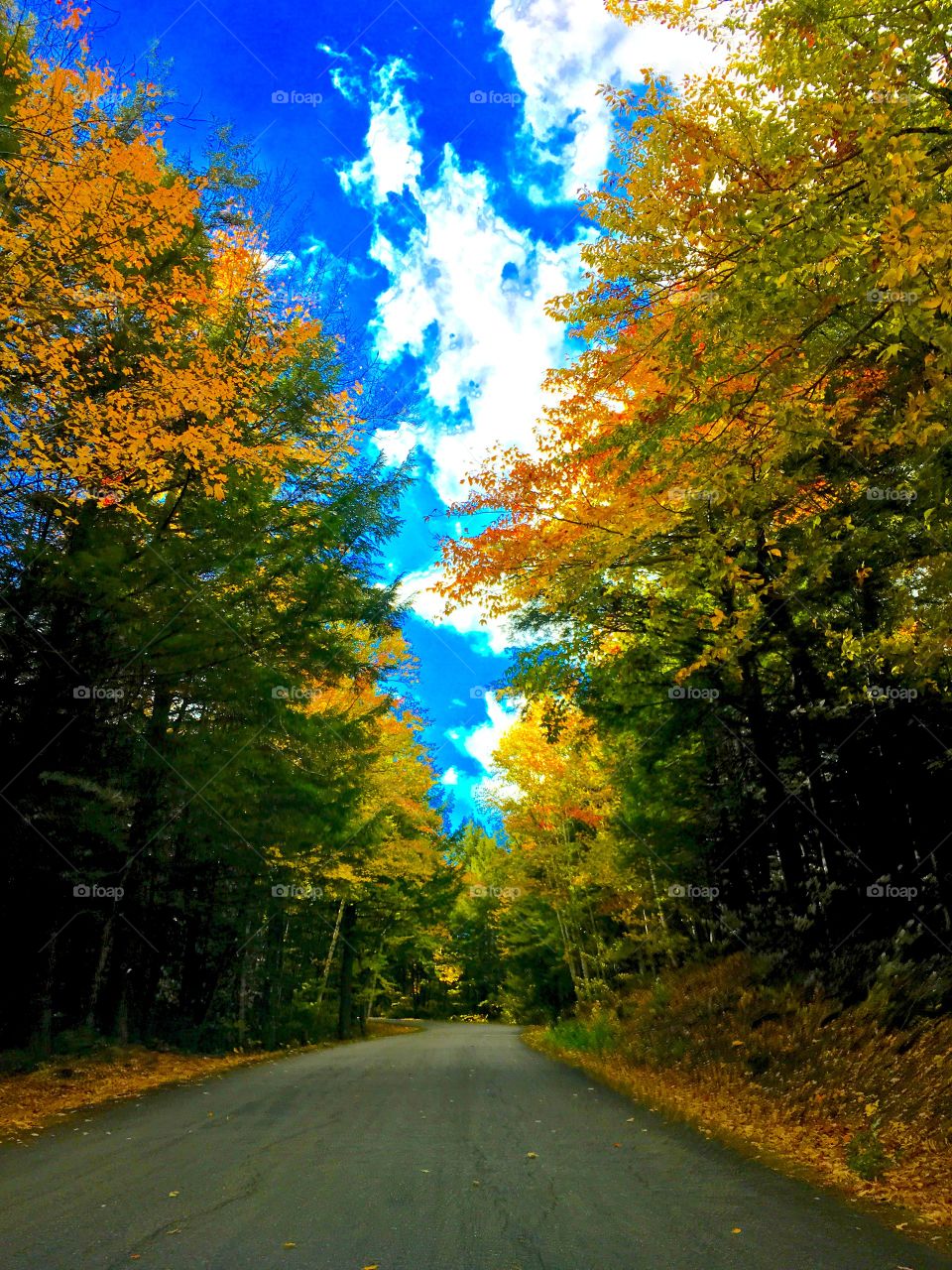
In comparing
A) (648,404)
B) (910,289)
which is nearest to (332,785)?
(648,404)

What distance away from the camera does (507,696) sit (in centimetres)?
1280

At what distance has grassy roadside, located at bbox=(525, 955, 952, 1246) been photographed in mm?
5465

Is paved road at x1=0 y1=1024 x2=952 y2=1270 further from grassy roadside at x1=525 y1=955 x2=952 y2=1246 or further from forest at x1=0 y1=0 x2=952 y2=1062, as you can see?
forest at x1=0 y1=0 x2=952 y2=1062

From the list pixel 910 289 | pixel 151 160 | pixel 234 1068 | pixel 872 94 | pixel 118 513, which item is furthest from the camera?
pixel 234 1068

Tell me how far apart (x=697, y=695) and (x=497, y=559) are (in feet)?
13.8

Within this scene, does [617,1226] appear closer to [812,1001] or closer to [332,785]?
[812,1001]

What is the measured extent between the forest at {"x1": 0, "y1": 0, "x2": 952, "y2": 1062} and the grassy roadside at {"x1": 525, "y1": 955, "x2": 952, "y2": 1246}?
66cm

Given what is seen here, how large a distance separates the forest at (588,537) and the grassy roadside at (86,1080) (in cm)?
58

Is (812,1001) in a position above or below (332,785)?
below

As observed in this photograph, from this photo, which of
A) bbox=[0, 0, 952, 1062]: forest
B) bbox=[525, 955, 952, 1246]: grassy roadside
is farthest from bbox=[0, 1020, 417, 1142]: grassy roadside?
bbox=[525, 955, 952, 1246]: grassy roadside

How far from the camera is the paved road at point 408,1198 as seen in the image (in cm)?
398

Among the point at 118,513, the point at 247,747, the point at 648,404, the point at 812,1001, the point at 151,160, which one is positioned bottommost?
the point at 812,1001

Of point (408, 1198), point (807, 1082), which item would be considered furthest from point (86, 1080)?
point (807, 1082)

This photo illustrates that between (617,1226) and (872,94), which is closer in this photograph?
(617,1226)
